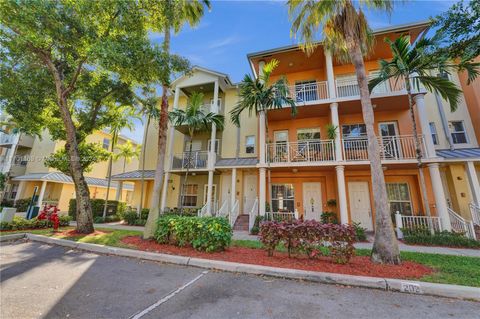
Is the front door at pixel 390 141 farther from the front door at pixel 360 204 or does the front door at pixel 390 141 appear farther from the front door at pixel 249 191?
the front door at pixel 249 191

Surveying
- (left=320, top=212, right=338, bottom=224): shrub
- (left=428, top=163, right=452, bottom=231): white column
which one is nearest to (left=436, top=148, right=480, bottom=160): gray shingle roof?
(left=428, top=163, right=452, bottom=231): white column

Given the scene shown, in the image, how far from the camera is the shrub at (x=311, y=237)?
536cm

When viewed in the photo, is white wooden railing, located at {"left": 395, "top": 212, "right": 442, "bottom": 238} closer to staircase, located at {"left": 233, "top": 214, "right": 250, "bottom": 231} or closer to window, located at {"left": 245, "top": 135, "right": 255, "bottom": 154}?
staircase, located at {"left": 233, "top": 214, "right": 250, "bottom": 231}

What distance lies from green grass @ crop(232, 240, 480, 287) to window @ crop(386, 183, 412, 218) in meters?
5.26

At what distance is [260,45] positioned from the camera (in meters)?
13.0

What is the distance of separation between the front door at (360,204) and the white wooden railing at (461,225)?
10.7 ft

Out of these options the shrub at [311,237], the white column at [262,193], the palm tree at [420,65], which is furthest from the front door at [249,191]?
the palm tree at [420,65]

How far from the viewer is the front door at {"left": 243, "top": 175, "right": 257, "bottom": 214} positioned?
13.7 m

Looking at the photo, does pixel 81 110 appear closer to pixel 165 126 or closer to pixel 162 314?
pixel 165 126

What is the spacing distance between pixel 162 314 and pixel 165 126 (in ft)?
23.6

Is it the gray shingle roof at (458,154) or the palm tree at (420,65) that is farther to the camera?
the gray shingle roof at (458,154)

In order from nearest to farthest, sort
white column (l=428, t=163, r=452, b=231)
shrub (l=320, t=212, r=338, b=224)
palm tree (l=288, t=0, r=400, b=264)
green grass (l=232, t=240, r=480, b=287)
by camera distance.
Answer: green grass (l=232, t=240, r=480, b=287), palm tree (l=288, t=0, r=400, b=264), white column (l=428, t=163, r=452, b=231), shrub (l=320, t=212, r=338, b=224)

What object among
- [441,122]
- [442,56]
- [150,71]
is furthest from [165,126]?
[441,122]

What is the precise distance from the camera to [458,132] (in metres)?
11.7
